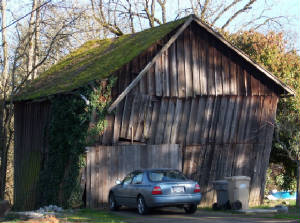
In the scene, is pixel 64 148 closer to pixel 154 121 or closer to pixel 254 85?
pixel 154 121

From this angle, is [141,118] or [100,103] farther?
[141,118]

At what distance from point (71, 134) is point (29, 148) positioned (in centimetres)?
494

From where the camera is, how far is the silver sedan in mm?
16000

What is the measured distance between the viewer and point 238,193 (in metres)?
Answer: 17.8

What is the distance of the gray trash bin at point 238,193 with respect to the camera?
17781 mm

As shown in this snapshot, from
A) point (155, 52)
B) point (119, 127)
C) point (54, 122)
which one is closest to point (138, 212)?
point (119, 127)

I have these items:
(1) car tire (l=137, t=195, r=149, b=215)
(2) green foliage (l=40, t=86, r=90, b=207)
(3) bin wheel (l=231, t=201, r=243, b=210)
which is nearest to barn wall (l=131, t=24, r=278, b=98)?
(2) green foliage (l=40, t=86, r=90, b=207)

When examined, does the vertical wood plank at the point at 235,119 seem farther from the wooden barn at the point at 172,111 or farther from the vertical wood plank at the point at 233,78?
the vertical wood plank at the point at 233,78


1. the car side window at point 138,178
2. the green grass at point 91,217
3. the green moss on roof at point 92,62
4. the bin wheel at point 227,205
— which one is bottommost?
the green grass at point 91,217

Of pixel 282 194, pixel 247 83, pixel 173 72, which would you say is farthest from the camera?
pixel 282 194

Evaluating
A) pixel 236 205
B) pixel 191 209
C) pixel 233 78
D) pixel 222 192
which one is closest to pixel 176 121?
pixel 233 78

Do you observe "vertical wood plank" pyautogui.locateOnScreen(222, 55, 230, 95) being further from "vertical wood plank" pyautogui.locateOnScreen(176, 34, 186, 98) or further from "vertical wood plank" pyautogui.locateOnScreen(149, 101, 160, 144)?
"vertical wood plank" pyautogui.locateOnScreen(149, 101, 160, 144)

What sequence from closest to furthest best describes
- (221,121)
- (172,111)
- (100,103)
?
(100,103), (172,111), (221,121)

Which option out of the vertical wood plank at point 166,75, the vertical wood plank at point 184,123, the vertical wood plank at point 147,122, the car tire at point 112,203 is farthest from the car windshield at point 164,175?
the vertical wood plank at point 184,123
